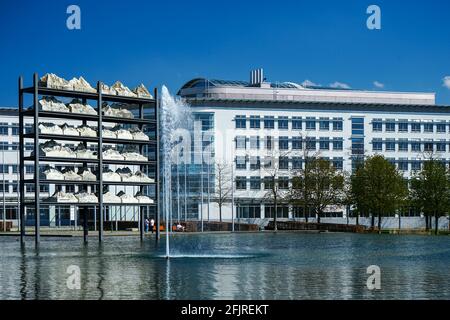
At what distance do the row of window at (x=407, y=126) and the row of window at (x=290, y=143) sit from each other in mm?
6934

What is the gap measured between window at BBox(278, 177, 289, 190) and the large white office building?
16.0 inches

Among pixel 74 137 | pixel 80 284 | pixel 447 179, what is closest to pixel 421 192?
pixel 447 179

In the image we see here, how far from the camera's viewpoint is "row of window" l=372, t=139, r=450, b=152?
138500 mm

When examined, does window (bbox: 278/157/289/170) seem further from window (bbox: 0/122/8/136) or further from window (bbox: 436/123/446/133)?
window (bbox: 0/122/8/136)

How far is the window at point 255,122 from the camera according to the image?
132750 millimetres

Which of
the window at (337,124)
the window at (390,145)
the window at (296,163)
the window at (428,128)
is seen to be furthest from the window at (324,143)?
the window at (428,128)

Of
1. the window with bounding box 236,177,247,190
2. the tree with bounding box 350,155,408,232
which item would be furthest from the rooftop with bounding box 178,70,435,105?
the tree with bounding box 350,155,408,232

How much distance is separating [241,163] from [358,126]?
21.6m

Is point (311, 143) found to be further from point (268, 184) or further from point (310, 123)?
point (268, 184)

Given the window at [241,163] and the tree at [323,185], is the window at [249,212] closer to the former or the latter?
the window at [241,163]

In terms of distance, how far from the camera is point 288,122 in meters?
Result: 135

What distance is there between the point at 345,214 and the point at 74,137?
82000 mm

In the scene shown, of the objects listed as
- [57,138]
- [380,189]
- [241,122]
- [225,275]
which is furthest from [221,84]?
[225,275]

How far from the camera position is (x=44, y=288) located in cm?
2595
